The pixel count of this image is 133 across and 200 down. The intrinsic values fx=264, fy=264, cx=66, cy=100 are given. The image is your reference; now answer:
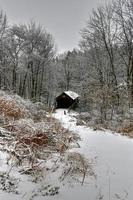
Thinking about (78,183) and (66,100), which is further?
(66,100)

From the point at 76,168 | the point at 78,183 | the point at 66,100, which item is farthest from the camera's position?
the point at 66,100

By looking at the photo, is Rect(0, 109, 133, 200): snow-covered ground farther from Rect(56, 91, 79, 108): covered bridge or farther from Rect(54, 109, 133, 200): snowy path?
Rect(56, 91, 79, 108): covered bridge

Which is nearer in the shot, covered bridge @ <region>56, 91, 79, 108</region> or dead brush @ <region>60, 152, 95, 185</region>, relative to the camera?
dead brush @ <region>60, 152, 95, 185</region>

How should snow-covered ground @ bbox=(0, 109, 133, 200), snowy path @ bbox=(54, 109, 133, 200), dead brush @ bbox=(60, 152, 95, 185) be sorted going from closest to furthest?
1. snow-covered ground @ bbox=(0, 109, 133, 200)
2. snowy path @ bbox=(54, 109, 133, 200)
3. dead brush @ bbox=(60, 152, 95, 185)

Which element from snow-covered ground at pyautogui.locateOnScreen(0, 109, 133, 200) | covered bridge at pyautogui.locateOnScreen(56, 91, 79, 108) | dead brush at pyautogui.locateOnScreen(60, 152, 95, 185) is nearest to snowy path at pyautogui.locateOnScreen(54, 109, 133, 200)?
snow-covered ground at pyautogui.locateOnScreen(0, 109, 133, 200)

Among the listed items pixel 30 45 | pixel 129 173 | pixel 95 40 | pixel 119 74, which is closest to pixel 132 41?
pixel 95 40

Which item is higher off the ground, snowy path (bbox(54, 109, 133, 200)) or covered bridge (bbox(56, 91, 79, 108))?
covered bridge (bbox(56, 91, 79, 108))

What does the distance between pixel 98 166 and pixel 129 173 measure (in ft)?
2.34

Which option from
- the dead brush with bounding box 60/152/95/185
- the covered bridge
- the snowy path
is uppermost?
the covered bridge

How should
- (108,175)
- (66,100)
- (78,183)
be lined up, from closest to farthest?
(78,183) → (108,175) → (66,100)

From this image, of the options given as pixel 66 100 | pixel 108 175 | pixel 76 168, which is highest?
pixel 66 100

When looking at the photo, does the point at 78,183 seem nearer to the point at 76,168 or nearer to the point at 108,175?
the point at 76,168

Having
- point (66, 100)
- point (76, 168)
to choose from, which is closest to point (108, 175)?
point (76, 168)

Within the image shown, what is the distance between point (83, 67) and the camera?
2058 inches
